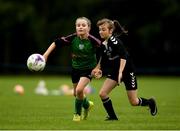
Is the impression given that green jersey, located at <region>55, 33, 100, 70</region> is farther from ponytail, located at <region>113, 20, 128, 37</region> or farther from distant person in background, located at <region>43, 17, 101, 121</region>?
ponytail, located at <region>113, 20, 128, 37</region>

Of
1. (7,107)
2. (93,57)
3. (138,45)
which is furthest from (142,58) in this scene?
(93,57)

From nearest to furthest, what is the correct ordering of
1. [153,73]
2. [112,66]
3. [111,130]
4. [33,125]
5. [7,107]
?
1. [111,130]
2. [33,125]
3. [112,66]
4. [7,107]
5. [153,73]

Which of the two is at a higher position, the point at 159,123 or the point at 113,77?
the point at 113,77

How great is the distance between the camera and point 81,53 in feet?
45.5

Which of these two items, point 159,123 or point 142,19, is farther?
point 142,19

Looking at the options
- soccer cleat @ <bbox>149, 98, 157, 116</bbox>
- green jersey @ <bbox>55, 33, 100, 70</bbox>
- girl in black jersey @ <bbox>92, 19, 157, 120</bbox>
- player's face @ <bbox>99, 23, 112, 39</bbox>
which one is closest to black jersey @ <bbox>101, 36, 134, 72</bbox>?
girl in black jersey @ <bbox>92, 19, 157, 120</bbox>

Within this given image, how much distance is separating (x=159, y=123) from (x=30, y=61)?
112 inches

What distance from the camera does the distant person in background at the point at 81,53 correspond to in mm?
13672

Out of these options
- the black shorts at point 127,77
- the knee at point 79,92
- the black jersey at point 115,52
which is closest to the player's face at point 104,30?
the black jersey at point 115,52

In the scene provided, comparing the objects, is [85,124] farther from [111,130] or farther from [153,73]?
[153,73]

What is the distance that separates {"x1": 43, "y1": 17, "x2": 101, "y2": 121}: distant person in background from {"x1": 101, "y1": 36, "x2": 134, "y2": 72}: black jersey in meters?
0.29

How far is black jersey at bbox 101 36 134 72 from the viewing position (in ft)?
43.7

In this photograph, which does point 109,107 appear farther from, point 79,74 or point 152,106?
point 152,106

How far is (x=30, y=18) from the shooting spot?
50625 mm
